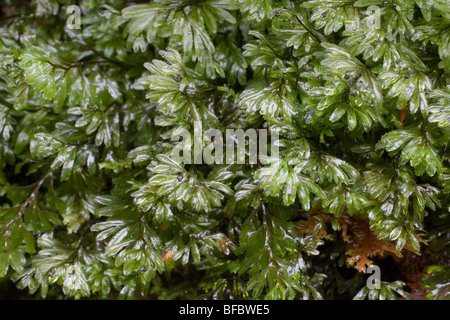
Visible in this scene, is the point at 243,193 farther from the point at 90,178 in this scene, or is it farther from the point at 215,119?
the point at 90,178

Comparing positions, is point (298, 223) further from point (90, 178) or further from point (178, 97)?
point (90, 178)

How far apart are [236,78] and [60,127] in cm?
72

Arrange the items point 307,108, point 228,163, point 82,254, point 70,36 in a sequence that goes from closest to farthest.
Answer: point 307,108
point 228,163
point 82,254
point 70,36

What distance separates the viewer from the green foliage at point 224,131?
3.99 ft

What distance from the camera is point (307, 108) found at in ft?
4.14

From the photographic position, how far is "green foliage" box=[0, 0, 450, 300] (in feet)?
3.99

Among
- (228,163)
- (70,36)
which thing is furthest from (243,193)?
(70,36)

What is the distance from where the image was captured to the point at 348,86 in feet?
3.77

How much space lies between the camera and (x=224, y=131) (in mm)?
1412

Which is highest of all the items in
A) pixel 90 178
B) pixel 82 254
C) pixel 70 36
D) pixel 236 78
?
pixel 70 36

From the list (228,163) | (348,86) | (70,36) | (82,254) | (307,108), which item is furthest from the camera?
(70,36)

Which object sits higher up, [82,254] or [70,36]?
[70,36]

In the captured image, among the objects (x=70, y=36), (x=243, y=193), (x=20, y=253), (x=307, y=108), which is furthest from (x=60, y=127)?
(x=307, y=108)

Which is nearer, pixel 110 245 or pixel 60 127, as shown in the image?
pixel 110 245
